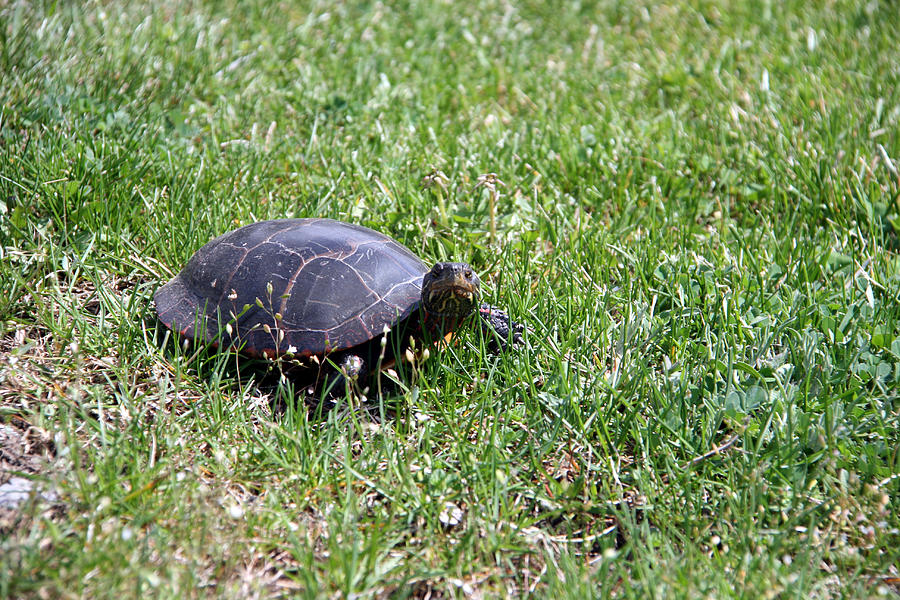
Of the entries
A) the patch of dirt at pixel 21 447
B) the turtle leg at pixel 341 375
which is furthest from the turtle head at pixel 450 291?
the patch of dirt at pixel 21 447

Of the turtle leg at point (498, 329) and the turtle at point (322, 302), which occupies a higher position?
the turtle at point (322, 302)

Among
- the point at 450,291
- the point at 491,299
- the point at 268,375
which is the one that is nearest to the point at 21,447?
the point at 268,375

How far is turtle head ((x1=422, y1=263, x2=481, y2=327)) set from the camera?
2955mm

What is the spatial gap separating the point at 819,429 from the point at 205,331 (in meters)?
2.57

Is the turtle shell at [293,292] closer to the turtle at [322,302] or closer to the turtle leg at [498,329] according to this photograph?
the turtle at [322,302]

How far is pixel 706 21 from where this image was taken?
7.14 m

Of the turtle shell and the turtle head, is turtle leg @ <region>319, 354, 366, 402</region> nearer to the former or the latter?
the turtle shell

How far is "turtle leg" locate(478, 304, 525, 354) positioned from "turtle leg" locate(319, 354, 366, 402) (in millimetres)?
611

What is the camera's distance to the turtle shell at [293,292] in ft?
10.2

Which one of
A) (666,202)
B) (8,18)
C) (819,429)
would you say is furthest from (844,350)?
(8,18)

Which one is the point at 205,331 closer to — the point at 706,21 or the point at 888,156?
the point at 888,156

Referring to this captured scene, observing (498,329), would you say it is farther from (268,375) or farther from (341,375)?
(268,375)

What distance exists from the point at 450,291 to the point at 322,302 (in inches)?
22.8

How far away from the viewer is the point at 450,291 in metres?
2.99
